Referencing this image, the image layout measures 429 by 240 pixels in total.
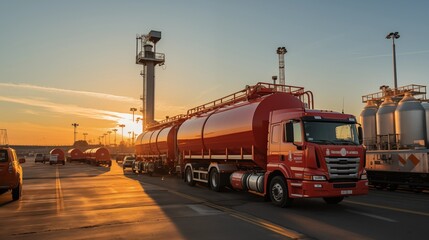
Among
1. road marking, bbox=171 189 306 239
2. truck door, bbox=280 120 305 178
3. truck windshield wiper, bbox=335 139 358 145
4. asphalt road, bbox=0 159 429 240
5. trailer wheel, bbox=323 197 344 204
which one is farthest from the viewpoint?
trailer wheel, bbox=323 197 344 204

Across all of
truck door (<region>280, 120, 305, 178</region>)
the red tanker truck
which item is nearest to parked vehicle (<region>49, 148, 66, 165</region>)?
the red tanker truck

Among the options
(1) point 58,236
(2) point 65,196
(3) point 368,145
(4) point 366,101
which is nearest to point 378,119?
(3) point 368,145

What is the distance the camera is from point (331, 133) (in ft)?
37.8

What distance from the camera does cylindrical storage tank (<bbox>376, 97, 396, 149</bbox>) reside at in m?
21.2

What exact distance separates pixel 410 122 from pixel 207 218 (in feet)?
50.1

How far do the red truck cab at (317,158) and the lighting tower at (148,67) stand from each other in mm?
43490

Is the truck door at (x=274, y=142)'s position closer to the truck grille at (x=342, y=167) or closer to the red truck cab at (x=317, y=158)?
the red truck cab at (x=317, y=158)

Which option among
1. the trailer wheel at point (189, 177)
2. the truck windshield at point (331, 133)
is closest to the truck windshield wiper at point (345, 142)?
the truck windshield at point (331, 133)

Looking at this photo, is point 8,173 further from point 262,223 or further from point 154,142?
point 154,142

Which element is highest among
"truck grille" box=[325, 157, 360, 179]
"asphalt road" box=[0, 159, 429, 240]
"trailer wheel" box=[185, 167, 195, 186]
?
"truck grille" box=[325, 157, 360, 179]

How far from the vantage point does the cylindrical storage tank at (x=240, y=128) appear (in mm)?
14305

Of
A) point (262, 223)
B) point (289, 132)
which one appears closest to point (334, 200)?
point (289, 132)

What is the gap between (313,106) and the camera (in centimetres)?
1596

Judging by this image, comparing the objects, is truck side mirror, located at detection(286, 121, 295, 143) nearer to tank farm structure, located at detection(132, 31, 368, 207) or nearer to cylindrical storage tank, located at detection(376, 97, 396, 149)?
tank farm structure, located at detection(132, 31, 368, 207)
